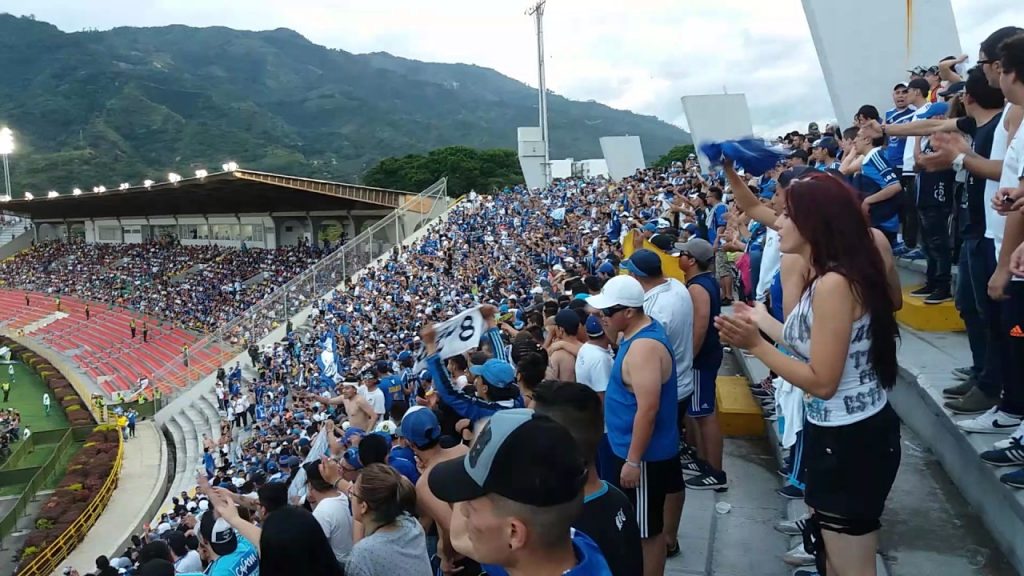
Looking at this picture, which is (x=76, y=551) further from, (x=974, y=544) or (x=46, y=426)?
(x=974, y=544)

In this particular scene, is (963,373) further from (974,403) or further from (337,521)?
(337,521)

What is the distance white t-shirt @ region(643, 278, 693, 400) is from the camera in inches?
139

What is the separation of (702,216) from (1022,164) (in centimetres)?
620

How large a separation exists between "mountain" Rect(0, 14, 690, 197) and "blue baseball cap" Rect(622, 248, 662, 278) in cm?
10530

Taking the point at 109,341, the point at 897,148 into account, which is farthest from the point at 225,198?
the point at 897,148

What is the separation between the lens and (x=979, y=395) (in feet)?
10.5

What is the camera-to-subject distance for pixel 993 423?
9.83 feet

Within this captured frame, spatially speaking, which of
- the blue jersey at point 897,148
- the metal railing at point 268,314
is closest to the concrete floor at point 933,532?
the blue jersey at point 897,148

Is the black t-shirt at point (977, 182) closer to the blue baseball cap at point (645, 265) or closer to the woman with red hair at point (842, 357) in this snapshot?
the blue baseball cap at point (645, 265)

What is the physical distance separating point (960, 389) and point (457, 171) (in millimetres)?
58707

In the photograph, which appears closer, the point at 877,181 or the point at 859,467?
the point at 859,467

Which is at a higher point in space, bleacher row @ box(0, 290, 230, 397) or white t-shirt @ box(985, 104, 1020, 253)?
white t-shirt @ box(985, 104, 1020, 253)

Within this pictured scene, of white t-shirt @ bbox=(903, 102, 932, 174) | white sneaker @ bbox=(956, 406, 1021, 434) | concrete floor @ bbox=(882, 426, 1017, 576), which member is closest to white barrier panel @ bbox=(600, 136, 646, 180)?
white t-shirt @ bbox=(903, 102, 932, 174)

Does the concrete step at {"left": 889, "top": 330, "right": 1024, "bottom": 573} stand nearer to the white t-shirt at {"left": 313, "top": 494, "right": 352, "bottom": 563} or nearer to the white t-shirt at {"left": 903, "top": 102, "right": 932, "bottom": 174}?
the white t-shirt at {"left": 903, "top": 102, "right": 932, "bottom": 174}
